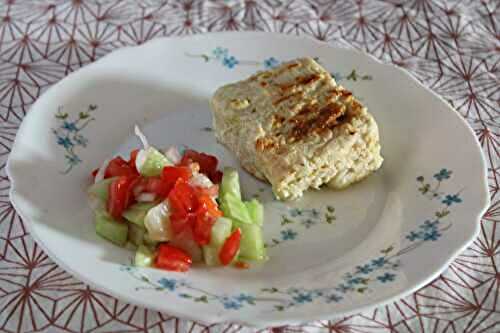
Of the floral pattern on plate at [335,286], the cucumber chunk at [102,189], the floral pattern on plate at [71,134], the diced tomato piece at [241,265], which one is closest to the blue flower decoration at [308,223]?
the floral pattern on plate at [335,286]

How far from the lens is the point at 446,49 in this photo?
18.6 ft

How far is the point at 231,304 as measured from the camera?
3.34 m

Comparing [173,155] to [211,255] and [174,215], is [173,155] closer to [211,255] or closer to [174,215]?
[174,215]

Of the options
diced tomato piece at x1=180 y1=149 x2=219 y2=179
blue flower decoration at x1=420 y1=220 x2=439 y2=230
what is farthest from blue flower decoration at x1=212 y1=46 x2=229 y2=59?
blue flower decoration at x1=420 y1=220 x2=439 y2=230

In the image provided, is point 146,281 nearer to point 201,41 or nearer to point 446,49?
point 201,41

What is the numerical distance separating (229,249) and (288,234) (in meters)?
0.46

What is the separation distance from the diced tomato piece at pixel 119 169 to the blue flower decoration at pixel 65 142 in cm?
45

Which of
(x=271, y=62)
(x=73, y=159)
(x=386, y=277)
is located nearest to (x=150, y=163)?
(x=73, y=159)

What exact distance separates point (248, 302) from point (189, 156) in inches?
43.9

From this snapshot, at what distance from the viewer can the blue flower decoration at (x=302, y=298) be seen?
3.40 m

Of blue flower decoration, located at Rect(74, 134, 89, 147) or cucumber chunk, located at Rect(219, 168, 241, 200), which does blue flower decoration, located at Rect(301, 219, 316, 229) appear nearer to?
cucumber chunk, located at Rect(219, 168, 241, 200)

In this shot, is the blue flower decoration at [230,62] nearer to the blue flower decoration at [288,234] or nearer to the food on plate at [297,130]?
the food on plate at [297,130]

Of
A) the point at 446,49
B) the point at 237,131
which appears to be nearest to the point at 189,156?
the point at 237,131

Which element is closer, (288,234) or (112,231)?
(112,231)
